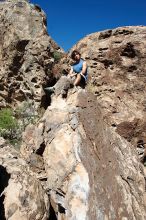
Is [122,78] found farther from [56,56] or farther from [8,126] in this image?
[56,56]

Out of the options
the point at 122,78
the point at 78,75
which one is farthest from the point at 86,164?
the point at 122,78

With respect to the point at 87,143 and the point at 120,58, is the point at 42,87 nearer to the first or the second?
the point at 120,58

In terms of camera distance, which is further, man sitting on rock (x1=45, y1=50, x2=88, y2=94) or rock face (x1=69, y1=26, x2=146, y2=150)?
rock face (x1=69, y1=26, x2=146, y2=150)

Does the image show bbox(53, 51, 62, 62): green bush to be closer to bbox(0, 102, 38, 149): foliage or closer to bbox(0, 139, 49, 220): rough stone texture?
bbox(0, 102, 38, 149): foliage

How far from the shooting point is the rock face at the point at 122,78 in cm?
1493

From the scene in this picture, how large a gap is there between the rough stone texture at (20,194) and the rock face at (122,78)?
5.58 meters

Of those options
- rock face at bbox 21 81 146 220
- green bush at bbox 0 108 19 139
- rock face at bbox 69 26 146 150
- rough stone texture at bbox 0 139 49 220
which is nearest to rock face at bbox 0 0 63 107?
green bush at bbox 0 108 19 139

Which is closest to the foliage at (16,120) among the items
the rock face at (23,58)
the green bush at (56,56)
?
the rock face at (23,58)

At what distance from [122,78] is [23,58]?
6594mm

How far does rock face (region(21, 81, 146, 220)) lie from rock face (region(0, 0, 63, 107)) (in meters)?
8.22

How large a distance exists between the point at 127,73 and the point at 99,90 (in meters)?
1.45

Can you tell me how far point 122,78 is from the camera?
1594cm

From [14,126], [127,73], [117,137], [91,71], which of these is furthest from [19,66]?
[117,137]

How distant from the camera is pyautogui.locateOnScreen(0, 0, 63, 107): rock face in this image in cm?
1961
